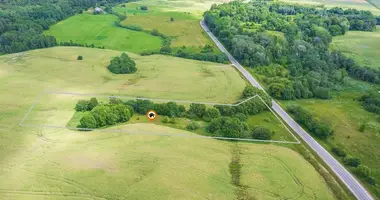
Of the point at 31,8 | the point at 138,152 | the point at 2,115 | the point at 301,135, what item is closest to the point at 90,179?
the point at 138,152

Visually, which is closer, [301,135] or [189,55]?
[301,135]

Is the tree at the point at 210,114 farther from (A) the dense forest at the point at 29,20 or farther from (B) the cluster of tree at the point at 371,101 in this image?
(A) the dense forest at the point at 29,20

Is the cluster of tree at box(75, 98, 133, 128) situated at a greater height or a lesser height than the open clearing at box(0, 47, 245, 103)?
greater

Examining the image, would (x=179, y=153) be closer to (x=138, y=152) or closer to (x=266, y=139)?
(x=138, y=152)

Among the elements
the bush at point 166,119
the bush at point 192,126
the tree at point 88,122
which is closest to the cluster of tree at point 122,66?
the bush at point 166,119

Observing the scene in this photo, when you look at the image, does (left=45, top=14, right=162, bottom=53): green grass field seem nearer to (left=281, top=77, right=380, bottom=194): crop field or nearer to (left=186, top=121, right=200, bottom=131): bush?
(left=186, top=121, right=200, bottom=131): bush

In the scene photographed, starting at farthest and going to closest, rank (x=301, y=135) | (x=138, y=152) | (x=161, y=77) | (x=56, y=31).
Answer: (x=56, y=31) → (x=161, y=77) → (x=301, y=135) → (x=138, y=152)

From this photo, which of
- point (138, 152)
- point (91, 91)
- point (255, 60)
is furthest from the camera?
point (255, 60)

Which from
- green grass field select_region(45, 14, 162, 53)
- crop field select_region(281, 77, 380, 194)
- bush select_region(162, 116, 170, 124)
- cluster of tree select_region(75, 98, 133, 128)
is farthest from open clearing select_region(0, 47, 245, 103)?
crop field select_region(281, 77, 380, 194)
